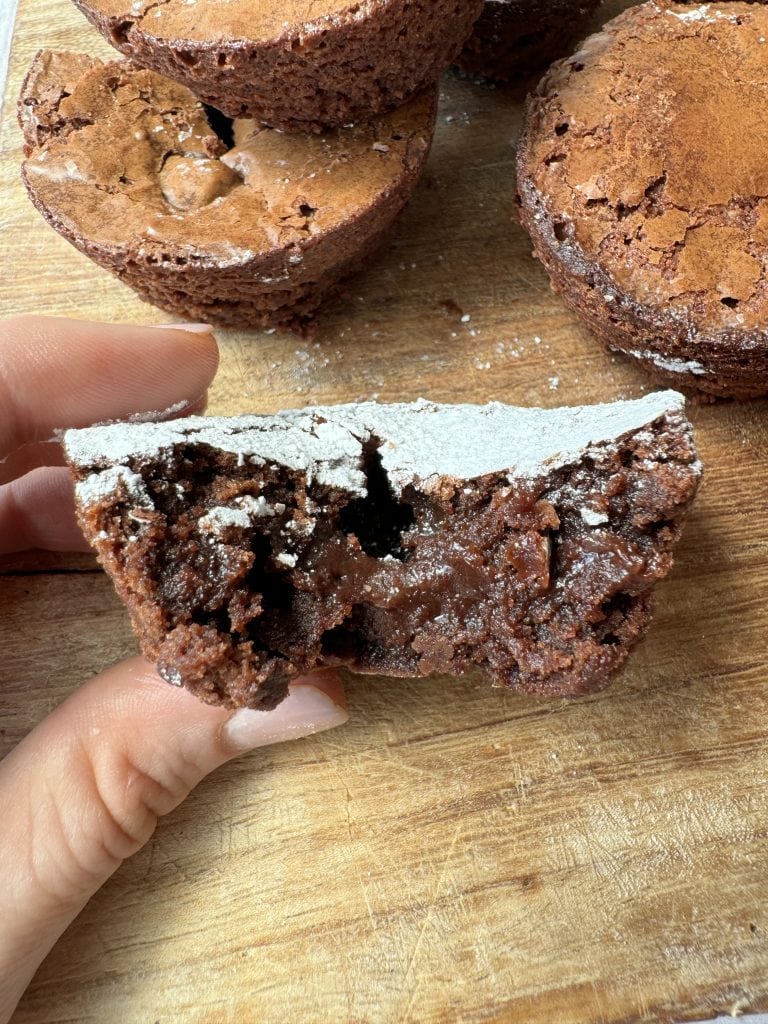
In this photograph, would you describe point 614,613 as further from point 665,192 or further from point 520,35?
point 520,35

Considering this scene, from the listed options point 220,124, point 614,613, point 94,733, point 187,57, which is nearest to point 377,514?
point 614,613

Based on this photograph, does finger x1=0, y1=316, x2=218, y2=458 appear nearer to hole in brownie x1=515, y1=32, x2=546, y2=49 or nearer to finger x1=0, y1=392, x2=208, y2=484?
finger x1=0, y1=392, x2=208, y2=484

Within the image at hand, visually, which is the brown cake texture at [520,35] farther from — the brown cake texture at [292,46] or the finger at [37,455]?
the finger at [37,455]

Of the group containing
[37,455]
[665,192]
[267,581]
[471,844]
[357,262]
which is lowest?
[471,844]

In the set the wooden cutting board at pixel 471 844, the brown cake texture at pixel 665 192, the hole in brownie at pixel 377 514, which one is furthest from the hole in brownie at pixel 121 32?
the wooden cutting board at pixel 471 844

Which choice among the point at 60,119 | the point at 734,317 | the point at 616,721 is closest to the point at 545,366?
the point at 734,317

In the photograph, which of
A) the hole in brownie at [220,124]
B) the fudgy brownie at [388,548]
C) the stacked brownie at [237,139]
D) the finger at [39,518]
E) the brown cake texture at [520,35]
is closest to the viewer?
the fudgy brownie at [388,548]
